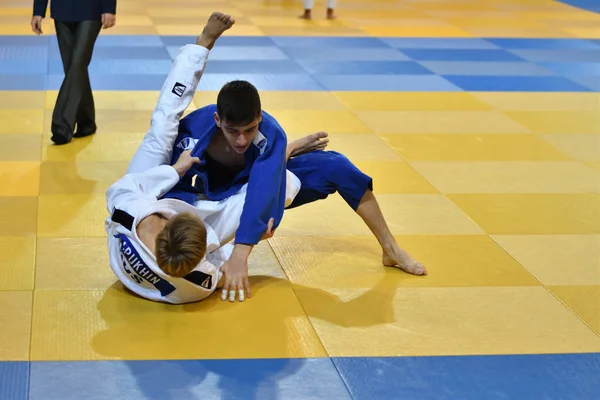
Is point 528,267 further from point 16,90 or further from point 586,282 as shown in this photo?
point 16,90

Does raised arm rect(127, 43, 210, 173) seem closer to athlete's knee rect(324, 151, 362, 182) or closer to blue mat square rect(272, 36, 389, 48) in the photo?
athlete's knee rect(324, 151, 362, 182)

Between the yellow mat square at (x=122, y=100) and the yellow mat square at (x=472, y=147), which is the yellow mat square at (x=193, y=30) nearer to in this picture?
the yellow mat square at (x=122, y=100)

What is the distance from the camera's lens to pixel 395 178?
8.00 metres

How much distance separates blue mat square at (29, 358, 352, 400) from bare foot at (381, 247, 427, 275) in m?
1.33

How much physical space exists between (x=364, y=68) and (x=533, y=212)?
18.6ft

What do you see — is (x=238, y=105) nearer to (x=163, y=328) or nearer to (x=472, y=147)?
(x=163, y=328)

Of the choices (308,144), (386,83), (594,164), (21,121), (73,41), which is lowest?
(21,121)

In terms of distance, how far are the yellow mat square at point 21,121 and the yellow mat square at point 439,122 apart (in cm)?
326

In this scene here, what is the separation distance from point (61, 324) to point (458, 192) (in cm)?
368

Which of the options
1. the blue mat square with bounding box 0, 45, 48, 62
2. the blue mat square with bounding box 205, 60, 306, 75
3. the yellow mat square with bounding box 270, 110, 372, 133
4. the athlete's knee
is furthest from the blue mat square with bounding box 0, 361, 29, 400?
the blue mat square with bounding box 0, 45, 48, 62

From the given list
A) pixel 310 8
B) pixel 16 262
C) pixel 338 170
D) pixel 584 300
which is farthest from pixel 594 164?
pixel 310 8

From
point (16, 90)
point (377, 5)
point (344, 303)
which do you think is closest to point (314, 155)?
point (344, 303)

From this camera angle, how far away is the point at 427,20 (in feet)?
55.0

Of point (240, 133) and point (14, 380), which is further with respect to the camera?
point (240, 133)
